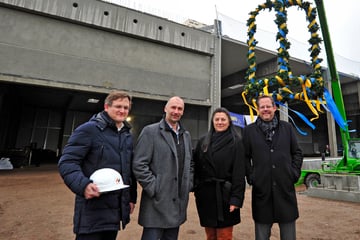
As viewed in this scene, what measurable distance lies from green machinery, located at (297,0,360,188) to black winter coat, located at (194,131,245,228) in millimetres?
4967

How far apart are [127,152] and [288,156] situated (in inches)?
62.6

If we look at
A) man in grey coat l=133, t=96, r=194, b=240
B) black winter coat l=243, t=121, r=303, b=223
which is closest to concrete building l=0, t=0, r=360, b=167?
man in grey coat l=133, t=96, r=194, b=240

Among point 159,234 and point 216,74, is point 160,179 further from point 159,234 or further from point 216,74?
point 216,74

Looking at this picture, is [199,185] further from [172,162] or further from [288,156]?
[288,156]

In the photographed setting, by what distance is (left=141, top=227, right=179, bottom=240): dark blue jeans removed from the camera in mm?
1802

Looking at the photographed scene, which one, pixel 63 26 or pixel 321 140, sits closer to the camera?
pixel 63 26

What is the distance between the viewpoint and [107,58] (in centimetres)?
1074

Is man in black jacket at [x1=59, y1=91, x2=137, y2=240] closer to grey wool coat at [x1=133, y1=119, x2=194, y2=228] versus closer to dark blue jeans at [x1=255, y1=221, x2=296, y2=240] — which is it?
grey wool coat at [x1=133, y1=119, x2=194, y2=228]

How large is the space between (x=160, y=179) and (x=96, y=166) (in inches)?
22.2

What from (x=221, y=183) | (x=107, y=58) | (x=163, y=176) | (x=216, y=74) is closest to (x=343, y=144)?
(x=221, y=183)

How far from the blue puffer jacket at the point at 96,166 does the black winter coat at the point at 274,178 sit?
1.26 meters

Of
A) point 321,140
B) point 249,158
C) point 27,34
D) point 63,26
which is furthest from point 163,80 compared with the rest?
point 321,140

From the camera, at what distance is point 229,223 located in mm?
1961

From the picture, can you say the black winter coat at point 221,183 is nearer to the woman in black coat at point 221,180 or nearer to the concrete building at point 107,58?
the woman in black coat at point 221,180
